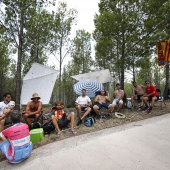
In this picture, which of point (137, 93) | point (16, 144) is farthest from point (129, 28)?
point (16, 144)

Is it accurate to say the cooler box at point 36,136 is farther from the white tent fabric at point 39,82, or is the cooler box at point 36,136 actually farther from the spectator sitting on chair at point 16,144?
the white tent fabric at point 39,82

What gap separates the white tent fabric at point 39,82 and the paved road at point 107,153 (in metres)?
4.14

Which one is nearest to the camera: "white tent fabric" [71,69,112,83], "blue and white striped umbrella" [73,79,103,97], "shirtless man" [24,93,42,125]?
"shirtless man" [24,93,42,125]

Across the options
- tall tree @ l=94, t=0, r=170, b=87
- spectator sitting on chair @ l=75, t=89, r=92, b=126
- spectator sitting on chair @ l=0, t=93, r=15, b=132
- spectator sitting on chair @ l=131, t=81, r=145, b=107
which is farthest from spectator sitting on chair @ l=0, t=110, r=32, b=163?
tall tree @ l=94, t=0, r=170, b=87

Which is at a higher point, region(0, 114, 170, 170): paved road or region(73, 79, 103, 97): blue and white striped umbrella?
region(73, 79, 103, 97): blue and white striped umbrella

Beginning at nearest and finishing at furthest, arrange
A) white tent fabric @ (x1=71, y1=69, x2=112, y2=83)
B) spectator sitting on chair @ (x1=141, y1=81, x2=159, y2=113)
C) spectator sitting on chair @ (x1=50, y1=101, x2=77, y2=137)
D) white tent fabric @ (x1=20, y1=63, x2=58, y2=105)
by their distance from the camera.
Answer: spectator sitting on chair @ (x1=50, y1=101, x2=77, y2=137), spectator sitting on chair @ (x1=141, y1=81, x2=159, y2=113), white tent fabric @ (x1=20, y1=63, x2=58, y2=105), white tent fabric @ (x1=71, y1=69, x2=112, y2=83)

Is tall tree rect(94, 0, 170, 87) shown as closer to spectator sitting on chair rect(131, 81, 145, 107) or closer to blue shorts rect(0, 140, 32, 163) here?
spectator sitting on chair rect(131, 81, 145, 107)

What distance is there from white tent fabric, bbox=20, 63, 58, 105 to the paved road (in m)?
4.14

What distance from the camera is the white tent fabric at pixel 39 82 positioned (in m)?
7.93

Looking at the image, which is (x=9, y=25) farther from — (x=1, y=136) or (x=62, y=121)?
(x=1, y=136)

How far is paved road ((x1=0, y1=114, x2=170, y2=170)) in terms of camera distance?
9.16 ft

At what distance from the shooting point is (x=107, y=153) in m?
3.21

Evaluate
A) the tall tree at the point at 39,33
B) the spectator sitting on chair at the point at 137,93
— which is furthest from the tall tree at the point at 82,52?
the spectator sitting on chair at the point at 137,93

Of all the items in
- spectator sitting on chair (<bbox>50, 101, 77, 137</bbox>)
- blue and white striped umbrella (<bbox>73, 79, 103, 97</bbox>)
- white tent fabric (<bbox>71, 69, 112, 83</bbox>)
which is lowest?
spectator sitting on chair (<bbox>50, 101, 77, 137</bbox>)
